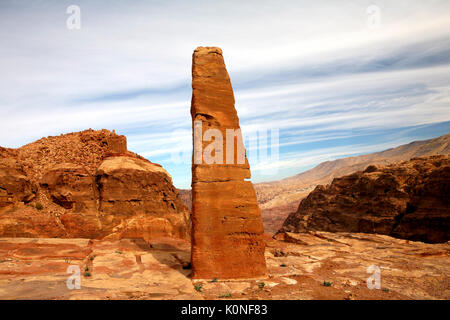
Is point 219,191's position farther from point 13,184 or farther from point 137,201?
point 13,184

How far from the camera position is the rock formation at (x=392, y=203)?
21.1 meters

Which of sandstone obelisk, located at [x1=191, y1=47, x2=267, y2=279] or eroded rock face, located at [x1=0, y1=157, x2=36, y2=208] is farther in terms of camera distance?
eroded rock face, located at [x1=0, y1=157, x2=36, y2=208]

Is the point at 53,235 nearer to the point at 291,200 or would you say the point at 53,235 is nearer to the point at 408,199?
the point at 408,199

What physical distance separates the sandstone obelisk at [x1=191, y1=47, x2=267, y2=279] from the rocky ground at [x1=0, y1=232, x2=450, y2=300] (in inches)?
22.8

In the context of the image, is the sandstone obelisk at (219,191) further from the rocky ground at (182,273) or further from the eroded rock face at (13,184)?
the eroded rock face at (13,184)

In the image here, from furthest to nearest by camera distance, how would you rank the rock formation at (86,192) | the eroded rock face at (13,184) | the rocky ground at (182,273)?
the rock formation at (86,192), the eroded rock face at (13,184), the rocky ground at (182,273)

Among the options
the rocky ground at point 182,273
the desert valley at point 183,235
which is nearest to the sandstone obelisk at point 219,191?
the desert valley at point 183,235

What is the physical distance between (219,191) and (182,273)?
109 inches

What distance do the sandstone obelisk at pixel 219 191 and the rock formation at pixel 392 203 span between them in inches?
717

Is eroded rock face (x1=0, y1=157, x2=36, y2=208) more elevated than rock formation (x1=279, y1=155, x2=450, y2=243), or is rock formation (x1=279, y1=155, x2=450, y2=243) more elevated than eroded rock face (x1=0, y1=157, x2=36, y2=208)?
eroded rock face (x1=0, y1=157, x2=36, y2=208)

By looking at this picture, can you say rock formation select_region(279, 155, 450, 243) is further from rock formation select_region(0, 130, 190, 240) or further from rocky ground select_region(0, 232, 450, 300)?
rock formation select_region(0, 130, 190, 240)

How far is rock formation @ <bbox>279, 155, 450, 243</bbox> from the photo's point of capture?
2108 cm

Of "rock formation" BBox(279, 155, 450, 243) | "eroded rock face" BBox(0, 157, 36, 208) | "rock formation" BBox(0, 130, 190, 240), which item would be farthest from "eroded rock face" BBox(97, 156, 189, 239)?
"rock formation" BBox(279, 155, 450, 243)

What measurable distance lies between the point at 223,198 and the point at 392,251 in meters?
9.55
